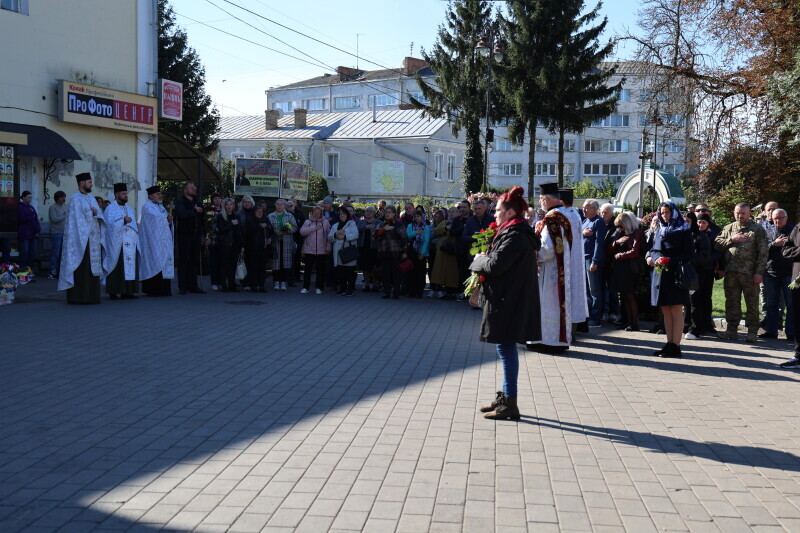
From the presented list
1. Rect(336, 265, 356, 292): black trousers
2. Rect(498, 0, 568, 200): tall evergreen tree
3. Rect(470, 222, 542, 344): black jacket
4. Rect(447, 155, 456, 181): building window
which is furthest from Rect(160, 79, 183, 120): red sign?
Rect(447, 155, 456, 181): building window

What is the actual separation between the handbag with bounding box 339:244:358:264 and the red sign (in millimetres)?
8927

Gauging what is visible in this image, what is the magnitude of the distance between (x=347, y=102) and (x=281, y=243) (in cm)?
6861

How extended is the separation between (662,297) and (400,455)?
5.43 metres

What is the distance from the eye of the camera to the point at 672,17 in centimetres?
2686

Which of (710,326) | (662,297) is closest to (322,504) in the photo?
(662,297)

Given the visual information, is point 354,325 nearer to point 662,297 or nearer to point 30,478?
point 662,297

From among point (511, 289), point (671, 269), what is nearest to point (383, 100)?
point (671, 269)

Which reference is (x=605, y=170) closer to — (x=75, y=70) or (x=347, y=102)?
(x=347, y=102)

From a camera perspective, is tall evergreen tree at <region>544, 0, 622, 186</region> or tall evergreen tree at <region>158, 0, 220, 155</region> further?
tall evergreen tree at <region>544, 0, 622, 186</region>

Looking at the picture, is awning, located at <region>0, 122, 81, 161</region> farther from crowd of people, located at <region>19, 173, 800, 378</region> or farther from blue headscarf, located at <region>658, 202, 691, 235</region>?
blue headscarf, located at <region>658, 202, 691, 235</region>

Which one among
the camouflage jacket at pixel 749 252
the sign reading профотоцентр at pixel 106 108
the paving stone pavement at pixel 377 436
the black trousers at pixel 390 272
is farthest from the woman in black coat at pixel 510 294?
the sign reading профотоцентр at pixel 106 108

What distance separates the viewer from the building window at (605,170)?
80250mm

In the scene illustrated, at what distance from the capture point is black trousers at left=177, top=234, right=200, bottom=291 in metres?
15.8

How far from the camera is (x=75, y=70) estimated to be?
19500 millimetres
